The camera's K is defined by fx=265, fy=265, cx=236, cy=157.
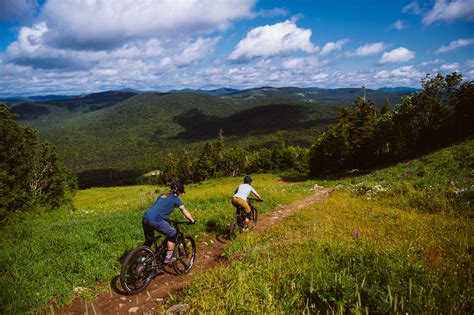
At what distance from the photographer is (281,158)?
75500mm

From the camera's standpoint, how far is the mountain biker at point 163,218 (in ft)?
23.9

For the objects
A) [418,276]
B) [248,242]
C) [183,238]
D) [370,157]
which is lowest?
[370,157]

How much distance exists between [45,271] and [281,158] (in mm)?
70563

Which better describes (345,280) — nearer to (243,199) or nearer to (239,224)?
(243,199)

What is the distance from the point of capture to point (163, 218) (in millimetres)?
7414

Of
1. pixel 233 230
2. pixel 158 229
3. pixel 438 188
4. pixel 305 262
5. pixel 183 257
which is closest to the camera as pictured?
pixel 305 262

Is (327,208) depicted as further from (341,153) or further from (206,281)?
(341,153)

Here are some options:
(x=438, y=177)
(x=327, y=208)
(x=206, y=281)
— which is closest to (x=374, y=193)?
(x=327, y=208)

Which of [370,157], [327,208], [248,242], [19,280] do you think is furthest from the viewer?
[370,157]

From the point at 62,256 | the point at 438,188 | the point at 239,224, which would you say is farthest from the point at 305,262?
the point at 438,188

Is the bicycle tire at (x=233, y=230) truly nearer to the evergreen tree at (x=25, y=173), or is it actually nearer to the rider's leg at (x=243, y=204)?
the rider's leg at (x=243, y=204)

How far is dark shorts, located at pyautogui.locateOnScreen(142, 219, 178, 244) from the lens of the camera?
23.8ft

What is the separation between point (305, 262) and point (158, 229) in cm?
398

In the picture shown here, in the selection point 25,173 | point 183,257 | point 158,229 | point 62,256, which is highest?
point 158,229
